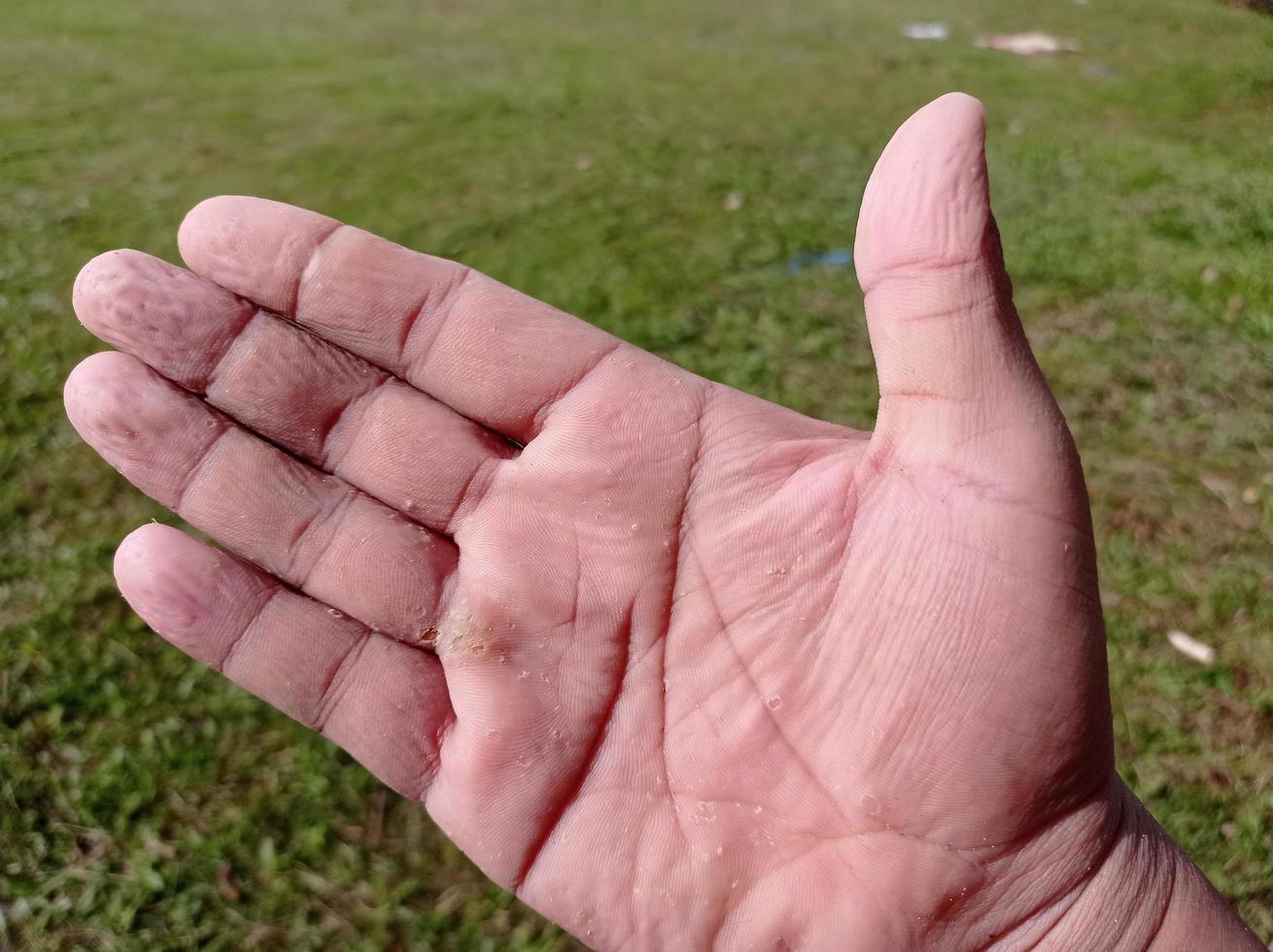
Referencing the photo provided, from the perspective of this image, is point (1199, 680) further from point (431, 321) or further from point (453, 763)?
point (431, 321)

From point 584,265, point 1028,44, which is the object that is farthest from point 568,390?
point 1028,44

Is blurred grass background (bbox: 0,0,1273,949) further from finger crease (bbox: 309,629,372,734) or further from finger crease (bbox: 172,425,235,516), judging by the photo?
finger crease (bbox: 172,425,235,516)

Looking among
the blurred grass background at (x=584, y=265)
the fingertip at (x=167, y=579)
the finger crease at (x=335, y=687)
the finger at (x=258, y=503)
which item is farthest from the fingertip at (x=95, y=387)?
the blurred grass background at (x=584, y=265)

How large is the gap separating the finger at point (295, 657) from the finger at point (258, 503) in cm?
6

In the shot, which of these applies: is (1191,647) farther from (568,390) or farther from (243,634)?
(243,634)

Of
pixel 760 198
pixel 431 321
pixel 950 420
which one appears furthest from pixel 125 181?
pixel 950 420

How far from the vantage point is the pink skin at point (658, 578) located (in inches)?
59.4

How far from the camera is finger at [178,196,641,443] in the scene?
74.8 inches

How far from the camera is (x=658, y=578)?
180 cm

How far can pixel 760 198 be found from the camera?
5176 mm

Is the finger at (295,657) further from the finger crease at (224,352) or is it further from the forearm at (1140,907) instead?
the forearm at (1140,907)

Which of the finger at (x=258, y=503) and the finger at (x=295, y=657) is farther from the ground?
the finger at (x=258, y=503)

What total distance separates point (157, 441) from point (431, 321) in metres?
0.58

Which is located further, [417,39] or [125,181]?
[417,39]
